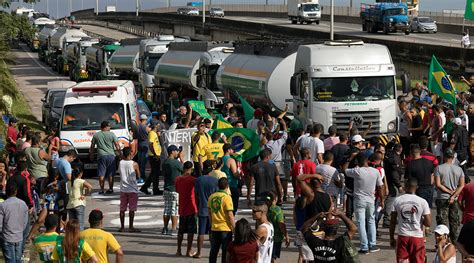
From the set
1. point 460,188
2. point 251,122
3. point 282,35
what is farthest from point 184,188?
point 282,35

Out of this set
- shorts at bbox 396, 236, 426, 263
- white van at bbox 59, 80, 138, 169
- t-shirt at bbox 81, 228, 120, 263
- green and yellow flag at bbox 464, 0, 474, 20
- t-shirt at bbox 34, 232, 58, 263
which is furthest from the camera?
green and yellow flag at bbox 464, 0, 474, 20

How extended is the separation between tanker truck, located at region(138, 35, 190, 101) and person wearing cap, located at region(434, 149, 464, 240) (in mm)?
33069

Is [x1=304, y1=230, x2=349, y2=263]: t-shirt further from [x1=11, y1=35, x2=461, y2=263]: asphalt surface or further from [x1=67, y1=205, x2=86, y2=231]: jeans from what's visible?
[x1=67, y1=205, x2=86, y2=231]: jeans

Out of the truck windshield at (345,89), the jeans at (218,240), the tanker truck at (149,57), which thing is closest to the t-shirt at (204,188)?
the jeans at (218,240)

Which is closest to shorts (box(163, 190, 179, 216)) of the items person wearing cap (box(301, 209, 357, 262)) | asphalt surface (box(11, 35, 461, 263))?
asphalt surface (box(11, 35, 461, 263))

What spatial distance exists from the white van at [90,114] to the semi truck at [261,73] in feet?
14.6

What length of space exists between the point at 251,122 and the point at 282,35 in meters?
52.3

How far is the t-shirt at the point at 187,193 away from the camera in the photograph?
57.0ft

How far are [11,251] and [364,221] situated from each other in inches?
209

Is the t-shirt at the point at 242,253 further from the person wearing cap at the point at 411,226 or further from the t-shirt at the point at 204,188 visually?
the t-shirt at the point at 204,188

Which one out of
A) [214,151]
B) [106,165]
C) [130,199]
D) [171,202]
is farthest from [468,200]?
[106,165]

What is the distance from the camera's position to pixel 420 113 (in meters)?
26.5

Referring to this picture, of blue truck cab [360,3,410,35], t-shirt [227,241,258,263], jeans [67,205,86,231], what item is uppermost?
t-shirt [227,241,258,263]

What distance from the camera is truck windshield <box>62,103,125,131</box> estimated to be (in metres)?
28.5
